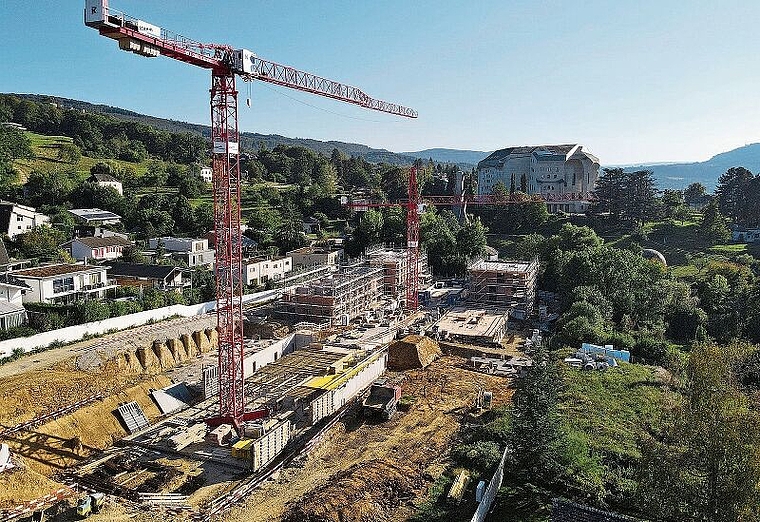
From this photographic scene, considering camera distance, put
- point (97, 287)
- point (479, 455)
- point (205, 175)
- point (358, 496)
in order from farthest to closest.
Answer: point (205, 175) < point (97, 287) < point (479, 455) < point (358, 496)

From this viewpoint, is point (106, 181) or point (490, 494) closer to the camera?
point (490, 494)

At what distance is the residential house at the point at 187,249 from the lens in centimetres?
3725

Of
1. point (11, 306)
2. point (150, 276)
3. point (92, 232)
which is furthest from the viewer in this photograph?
point (92, 232)

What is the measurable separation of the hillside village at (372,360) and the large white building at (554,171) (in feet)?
28.0

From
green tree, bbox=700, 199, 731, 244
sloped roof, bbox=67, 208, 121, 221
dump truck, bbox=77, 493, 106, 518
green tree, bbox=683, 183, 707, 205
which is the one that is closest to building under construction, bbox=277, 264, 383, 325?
dump truck, bbox=77, 493, 106, 518

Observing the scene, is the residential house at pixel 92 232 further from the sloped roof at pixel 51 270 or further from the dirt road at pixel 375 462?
the dirt road at pixel 375 462

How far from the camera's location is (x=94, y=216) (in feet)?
134

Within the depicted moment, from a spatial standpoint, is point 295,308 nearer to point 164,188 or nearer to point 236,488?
point 236,488

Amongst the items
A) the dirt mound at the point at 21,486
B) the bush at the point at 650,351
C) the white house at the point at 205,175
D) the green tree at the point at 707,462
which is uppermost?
the white house at the point at 205,175

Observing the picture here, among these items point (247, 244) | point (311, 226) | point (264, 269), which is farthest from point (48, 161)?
point (264, 269)

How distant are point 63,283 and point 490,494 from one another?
22526 millimetres

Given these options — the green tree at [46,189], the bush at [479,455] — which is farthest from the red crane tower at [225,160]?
the green tree at [46,189]

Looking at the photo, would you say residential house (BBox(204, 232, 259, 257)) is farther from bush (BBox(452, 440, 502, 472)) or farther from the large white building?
the large white building

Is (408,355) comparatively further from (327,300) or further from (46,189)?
(46,189)
